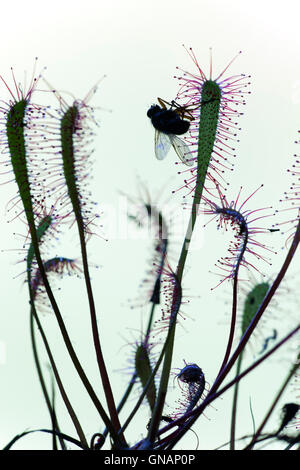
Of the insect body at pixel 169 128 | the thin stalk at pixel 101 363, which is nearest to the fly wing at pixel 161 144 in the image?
the insect body at pixel 169 128

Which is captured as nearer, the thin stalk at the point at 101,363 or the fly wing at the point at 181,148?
the thin stalk at the point at 101,363

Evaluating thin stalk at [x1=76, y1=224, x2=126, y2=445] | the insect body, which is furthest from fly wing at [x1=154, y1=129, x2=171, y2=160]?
thin stalk at [x1=76, y1=224, x2=126, y2=445]

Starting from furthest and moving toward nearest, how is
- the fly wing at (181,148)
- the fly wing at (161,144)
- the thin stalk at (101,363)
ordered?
the fly wing at (161,144) < the fly wing at (181,148) < the thin stalk at (101,363)

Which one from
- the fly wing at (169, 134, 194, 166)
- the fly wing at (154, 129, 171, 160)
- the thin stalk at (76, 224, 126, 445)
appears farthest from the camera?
the fly wing at (154, 129, 171, 160)

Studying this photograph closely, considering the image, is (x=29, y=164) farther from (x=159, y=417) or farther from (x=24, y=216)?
Result: (x=159, y=417)

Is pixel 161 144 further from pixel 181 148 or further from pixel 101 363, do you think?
pixel 101 363

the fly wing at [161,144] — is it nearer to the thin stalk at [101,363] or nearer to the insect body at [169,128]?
the insect body at [169,128]

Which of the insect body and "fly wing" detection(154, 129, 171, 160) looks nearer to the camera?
the insect body

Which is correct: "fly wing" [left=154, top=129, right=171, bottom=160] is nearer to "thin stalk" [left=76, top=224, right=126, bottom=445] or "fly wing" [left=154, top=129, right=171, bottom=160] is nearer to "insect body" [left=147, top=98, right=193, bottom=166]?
"insect body" [left=147, top=98, right=193, bottom=166]

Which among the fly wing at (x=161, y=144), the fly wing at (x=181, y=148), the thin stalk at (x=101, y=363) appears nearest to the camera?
the thin stalk at (x=101, y=363)
